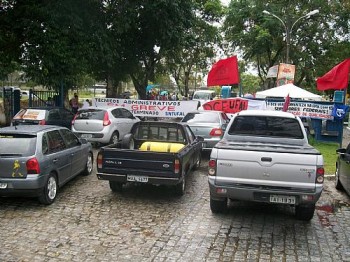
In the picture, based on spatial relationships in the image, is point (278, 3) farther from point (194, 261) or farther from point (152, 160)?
point (194, 261)

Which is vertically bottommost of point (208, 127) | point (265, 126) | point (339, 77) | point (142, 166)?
point (142, 166)

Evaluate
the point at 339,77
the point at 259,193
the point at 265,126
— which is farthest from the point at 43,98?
the point at 259,193

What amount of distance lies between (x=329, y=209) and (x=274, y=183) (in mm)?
2257

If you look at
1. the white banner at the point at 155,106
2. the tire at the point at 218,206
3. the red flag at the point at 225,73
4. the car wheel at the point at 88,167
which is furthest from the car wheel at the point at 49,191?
the white banner at the point at 155,106

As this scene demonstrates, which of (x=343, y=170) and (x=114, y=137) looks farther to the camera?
(x=114, y=137)

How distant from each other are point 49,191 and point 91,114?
22.3 ft

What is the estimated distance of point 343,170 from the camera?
8.27 meters

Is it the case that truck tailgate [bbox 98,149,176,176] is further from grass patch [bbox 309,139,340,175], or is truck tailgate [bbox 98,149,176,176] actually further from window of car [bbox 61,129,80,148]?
grass patch [bbox 309,139,340,175]

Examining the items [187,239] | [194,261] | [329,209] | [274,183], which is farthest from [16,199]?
[329,209]

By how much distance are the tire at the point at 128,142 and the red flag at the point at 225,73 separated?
6595mm

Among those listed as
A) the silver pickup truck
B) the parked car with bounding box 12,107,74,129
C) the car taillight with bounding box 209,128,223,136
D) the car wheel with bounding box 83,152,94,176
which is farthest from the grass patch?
the parked car with bounding box 12,107,74,129

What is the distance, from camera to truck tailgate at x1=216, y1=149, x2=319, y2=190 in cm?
582

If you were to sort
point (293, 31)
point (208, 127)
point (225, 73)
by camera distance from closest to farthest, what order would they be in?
point (208, 127) → point (225, 73) → point (293, 31)

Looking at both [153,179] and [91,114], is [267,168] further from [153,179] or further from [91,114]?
[91,114]
